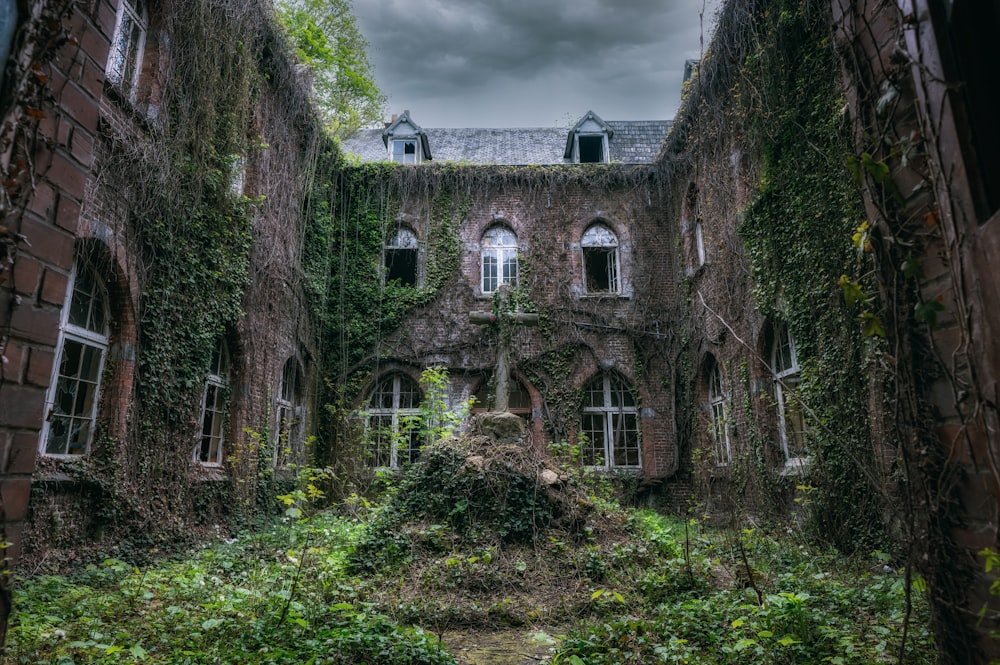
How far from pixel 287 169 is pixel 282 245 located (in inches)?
61.9

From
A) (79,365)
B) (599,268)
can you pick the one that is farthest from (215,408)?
(599,268)

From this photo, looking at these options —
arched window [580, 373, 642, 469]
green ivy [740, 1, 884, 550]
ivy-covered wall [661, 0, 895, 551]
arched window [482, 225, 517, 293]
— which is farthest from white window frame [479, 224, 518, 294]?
green ivy [740, 1, 884, 550]

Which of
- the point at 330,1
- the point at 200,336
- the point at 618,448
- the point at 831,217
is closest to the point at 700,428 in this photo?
the point at 618,448

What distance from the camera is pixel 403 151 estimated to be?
15992 mm

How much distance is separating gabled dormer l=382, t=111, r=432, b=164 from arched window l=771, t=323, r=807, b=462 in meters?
9.90

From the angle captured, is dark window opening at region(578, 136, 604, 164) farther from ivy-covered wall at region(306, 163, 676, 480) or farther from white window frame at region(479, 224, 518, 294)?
white window frame at region(479, 224, 518, 294)

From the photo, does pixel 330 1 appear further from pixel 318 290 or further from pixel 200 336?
pixel 200 336

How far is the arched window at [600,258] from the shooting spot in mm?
15083

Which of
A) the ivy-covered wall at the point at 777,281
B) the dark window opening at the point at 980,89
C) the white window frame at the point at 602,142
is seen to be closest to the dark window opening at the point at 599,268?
the ivy-covered wall at the point at 777,281

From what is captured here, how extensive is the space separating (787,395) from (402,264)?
9460mm

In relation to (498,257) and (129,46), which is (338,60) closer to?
(498,257)

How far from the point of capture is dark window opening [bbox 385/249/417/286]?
15195mm

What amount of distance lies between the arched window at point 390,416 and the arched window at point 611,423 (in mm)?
3851

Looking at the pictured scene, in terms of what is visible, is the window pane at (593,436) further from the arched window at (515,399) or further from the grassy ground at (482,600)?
the grassy ground at (482,600)
